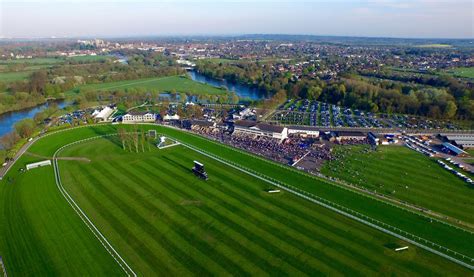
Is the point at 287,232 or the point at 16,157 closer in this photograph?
the point at 287,232

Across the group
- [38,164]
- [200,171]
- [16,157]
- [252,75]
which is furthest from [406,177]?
[252,75]

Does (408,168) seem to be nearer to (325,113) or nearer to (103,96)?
(325,113)

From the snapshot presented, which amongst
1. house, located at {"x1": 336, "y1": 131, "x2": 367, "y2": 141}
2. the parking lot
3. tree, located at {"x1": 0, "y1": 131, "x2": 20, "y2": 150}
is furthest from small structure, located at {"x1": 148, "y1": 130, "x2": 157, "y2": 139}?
house, located at {"x1": 336, "y1": 131, "x2": 367, "y2": 141}

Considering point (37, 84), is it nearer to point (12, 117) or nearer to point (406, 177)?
point (12, 117)

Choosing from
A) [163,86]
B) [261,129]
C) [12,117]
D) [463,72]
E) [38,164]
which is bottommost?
[12,117]

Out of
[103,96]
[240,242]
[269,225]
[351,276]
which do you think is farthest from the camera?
[103,96]

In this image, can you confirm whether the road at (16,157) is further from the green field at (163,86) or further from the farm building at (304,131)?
the green field at (163,86)

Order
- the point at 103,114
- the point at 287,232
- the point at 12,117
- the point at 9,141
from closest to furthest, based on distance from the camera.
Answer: the point at 287,232, the point at 9,141, the point at 103,114, the point at 12,117

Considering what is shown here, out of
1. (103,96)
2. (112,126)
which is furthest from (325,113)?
(103,96)

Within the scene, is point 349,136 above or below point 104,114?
above
